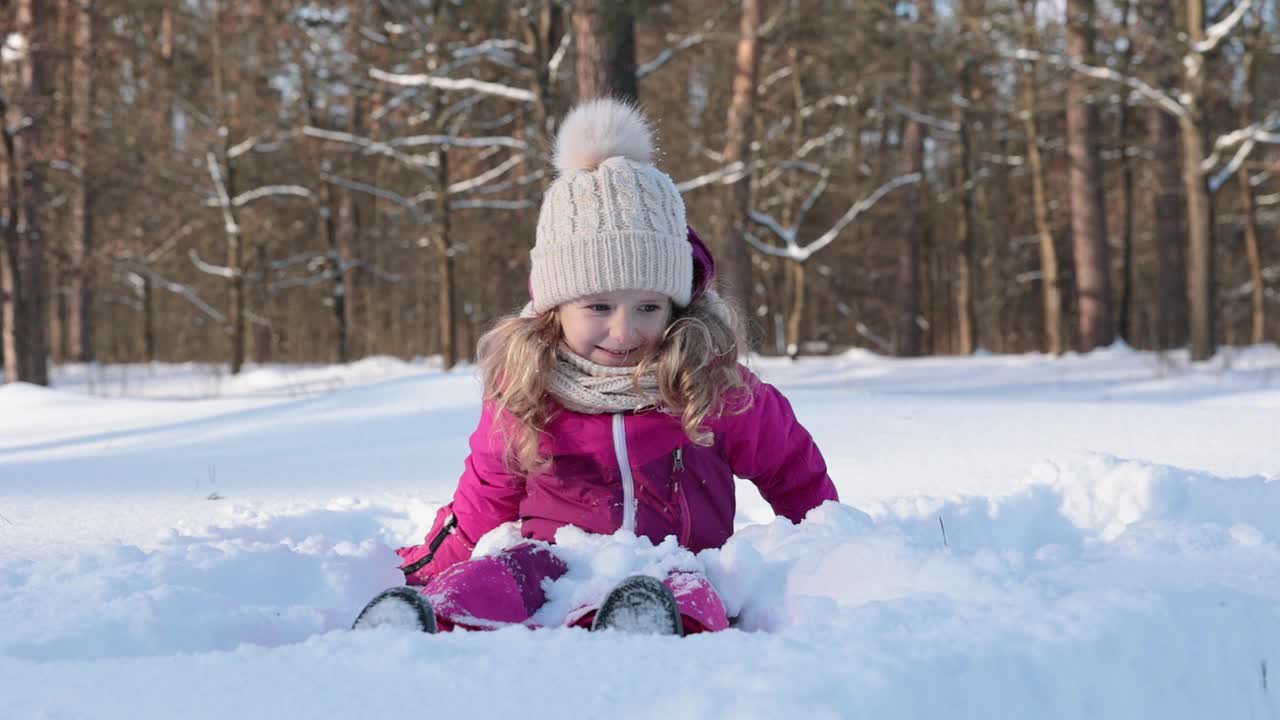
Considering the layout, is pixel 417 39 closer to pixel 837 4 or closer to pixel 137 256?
pixel 837 4

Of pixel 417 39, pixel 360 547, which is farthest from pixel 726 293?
pixel 417 39

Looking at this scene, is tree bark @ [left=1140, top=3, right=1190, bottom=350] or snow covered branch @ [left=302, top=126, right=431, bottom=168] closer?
snow covered branch @ [left=302, top=126, right=431, bottom=168]

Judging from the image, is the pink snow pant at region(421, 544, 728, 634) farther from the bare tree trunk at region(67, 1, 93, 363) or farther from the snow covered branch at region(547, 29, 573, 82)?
the bare tree trunk at region(67, 1, 93, 363)

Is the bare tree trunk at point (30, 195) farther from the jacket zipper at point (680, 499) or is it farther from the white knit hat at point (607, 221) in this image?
the jacket zipper at point (680, 499)

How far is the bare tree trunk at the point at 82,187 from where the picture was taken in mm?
11916

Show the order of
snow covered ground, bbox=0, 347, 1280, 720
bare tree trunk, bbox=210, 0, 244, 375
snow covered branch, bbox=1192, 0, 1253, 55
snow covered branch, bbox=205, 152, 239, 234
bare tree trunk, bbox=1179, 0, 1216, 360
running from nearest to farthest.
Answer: snow covered ground, bbox=0, 347, 1280, 720
snow covered branch, bbox=1192, 0, 1253, 55
bare tree trunk, bbox=1179, 0, 1216, 360
bare tree trunk, bbox=210, 0, 244, 375
snow covered branch, bbox=205, 152, 239, 234

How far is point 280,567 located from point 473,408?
3472 mm

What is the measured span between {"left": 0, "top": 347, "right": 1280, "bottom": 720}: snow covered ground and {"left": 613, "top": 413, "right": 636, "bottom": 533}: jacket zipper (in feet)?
0.63

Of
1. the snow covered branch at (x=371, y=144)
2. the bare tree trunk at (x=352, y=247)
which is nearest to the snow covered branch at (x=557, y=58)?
the snow covered branch at (x=371, y=144)

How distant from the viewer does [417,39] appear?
40.5 ft

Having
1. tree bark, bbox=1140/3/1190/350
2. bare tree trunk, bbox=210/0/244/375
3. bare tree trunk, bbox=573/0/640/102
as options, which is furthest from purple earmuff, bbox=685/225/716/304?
bare tree trunk, bbox=210/0/244/375

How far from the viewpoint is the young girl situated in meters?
2.58

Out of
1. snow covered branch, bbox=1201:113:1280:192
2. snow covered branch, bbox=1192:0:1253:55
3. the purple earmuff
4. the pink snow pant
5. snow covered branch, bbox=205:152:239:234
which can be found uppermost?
snow covered branch, bbox=1192:0:1253:55

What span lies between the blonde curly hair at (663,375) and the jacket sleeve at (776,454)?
8cm
